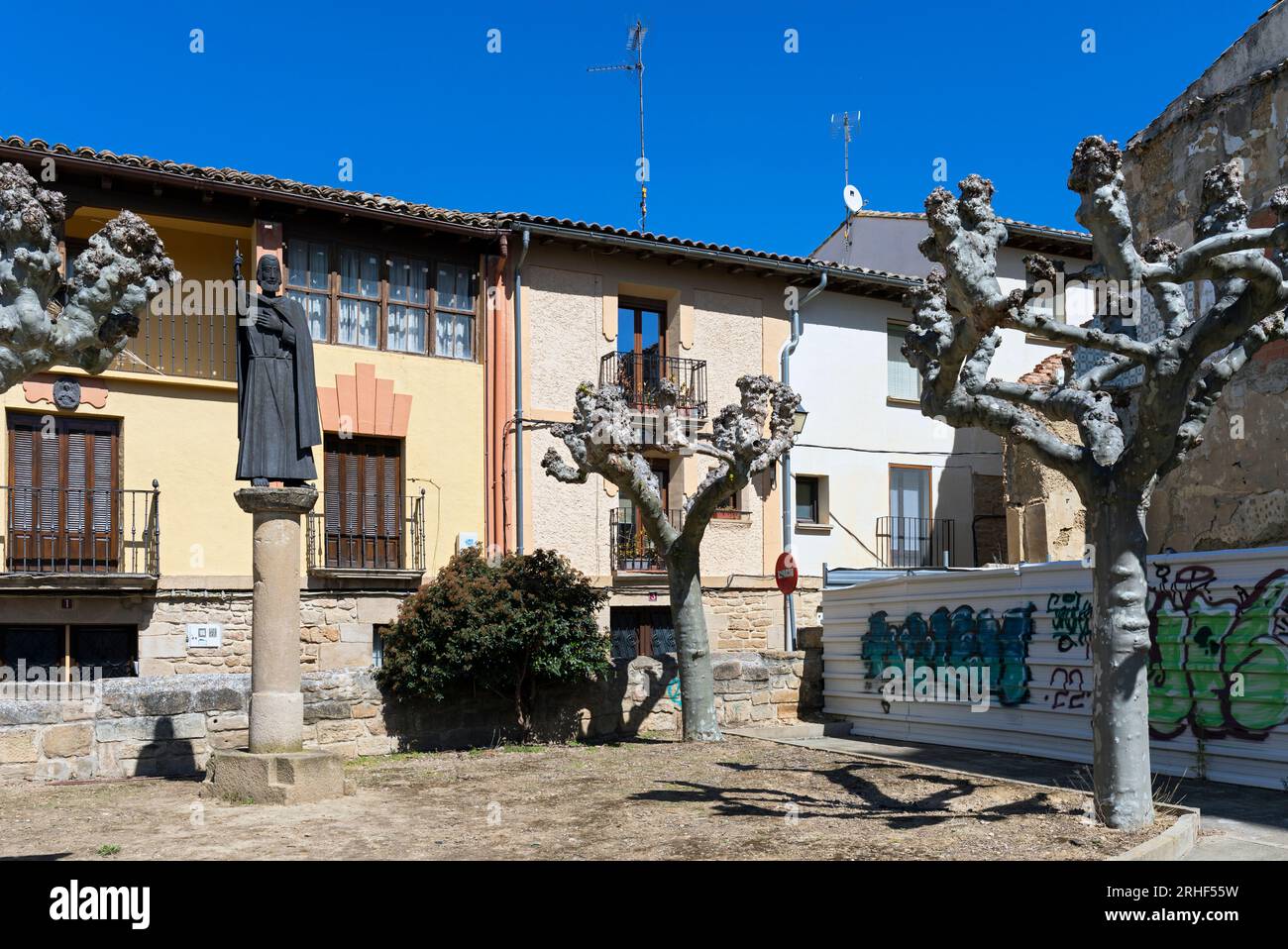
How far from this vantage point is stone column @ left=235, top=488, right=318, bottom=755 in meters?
9.16

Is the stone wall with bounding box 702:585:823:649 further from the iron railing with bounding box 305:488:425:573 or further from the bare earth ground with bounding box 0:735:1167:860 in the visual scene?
the bare earth ground with bounding box 0:735:1167:860

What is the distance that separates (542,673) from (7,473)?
8.71 metres

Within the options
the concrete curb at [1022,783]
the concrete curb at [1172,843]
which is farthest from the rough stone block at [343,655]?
the concrete curb at [1172,843]

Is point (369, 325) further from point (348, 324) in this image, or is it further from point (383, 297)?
point (383, 297)

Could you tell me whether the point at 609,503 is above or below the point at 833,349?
below

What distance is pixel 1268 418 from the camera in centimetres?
1209

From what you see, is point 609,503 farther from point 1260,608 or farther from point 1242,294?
point 1242,294

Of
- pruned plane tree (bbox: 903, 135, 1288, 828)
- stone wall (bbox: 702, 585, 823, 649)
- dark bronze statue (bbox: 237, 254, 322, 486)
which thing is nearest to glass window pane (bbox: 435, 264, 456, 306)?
stone wall (bbox: 702, 585, 823, 649)

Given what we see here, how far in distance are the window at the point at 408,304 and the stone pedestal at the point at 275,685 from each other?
10069 mm

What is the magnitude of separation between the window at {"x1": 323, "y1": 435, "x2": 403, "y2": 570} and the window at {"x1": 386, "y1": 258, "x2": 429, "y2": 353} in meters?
1.70

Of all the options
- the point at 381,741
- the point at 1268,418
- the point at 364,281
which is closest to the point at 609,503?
the point at 364,281

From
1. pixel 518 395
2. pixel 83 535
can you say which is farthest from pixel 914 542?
pixel 83 535

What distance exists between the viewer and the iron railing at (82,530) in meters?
16.3

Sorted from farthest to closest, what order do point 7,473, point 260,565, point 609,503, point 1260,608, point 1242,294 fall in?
point 609,503
point 7,473
point 1260,608
point 260,565
point 1242,294
